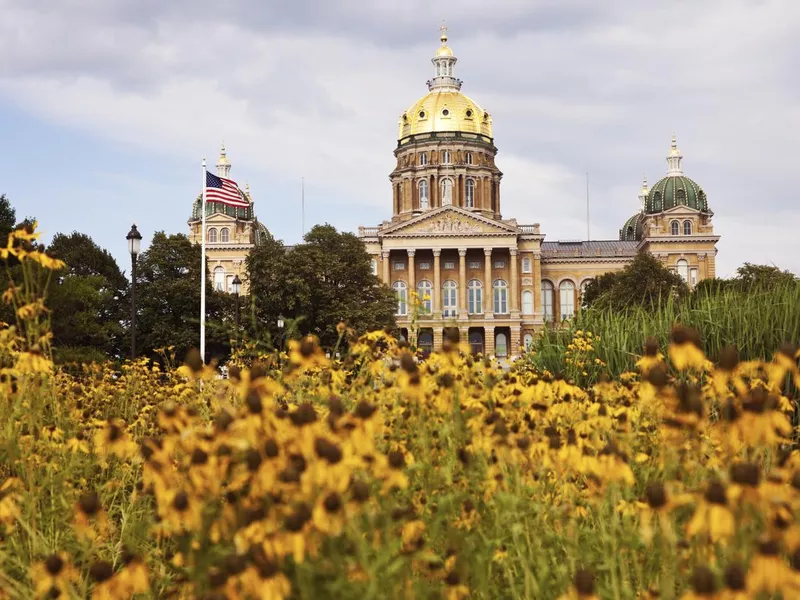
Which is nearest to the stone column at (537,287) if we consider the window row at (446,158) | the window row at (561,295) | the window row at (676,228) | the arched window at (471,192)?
the window row at (561,295)

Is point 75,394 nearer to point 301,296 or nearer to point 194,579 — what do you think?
point 194,579

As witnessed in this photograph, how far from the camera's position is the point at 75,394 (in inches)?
369

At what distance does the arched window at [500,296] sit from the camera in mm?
89500

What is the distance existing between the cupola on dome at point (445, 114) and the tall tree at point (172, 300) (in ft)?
161

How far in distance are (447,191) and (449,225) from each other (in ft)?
29.1

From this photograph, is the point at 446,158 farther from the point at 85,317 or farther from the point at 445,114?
the point at 85,317

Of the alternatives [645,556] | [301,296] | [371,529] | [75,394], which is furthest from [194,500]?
[301,296]

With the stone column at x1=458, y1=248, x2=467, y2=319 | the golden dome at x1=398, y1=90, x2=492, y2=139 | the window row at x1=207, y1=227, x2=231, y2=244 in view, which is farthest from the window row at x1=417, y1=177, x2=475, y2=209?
the window row at x1=207, y1=227, x2=231, y2=244

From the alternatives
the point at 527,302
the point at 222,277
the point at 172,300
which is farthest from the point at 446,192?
the point at 172,300

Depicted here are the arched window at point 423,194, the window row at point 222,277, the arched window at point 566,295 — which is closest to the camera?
the window row at point 222,277

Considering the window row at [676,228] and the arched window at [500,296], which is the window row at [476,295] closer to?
the arched window at [500,296]

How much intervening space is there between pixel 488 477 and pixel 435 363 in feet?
6.89

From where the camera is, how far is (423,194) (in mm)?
97438

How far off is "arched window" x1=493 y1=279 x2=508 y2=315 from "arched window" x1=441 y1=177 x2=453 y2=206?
11.1 m
